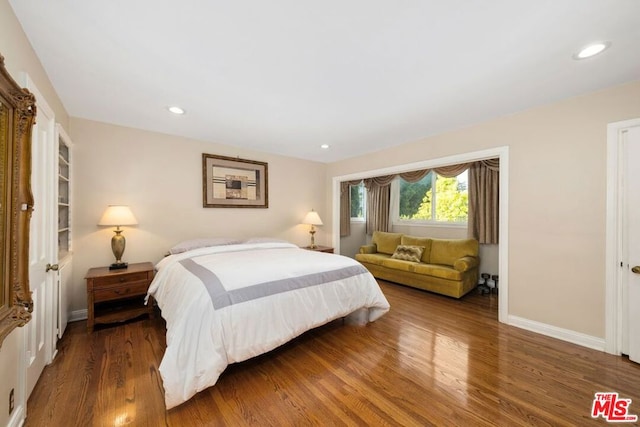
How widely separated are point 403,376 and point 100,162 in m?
3.89

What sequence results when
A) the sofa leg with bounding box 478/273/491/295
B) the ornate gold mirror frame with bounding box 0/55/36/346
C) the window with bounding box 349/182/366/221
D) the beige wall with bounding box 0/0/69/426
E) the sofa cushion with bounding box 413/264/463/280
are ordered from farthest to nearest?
the window with bounding box 349/182/366/221 → the sofa leg with bounding box 478/273/491/295 → the sofa cushion with bounding box 413/264/463/280 → the beige wall with bounding box 0/0/69/426 → the ornate gold mirror frame with bounding box 0/55/36/346

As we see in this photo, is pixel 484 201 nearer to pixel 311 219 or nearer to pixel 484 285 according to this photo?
pixel 484 285

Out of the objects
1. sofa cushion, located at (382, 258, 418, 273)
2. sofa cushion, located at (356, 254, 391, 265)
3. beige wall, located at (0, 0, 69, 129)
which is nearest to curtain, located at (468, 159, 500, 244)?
Result: sofa cushion, located at (382, 258, 418, 273)

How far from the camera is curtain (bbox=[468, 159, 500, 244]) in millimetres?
3996

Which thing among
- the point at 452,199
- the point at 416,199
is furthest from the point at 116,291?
the point at 452,199

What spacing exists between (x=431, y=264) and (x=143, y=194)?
449cm

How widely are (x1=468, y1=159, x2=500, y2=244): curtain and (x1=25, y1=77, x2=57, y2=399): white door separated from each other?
5119mm

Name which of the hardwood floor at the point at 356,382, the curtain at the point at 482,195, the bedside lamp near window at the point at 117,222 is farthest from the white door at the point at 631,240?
the bedside lamp near window at the point at 117,222

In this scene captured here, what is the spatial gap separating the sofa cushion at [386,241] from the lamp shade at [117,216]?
169 inches

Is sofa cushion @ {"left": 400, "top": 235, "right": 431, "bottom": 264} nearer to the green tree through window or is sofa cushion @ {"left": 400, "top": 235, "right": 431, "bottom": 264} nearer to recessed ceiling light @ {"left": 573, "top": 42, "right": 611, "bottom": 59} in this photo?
the green tree through window

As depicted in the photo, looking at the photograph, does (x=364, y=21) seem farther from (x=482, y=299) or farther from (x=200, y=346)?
(x=482, y=299)

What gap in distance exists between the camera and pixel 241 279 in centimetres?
199

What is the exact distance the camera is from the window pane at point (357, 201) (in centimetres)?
633

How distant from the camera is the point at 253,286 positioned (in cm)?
197
